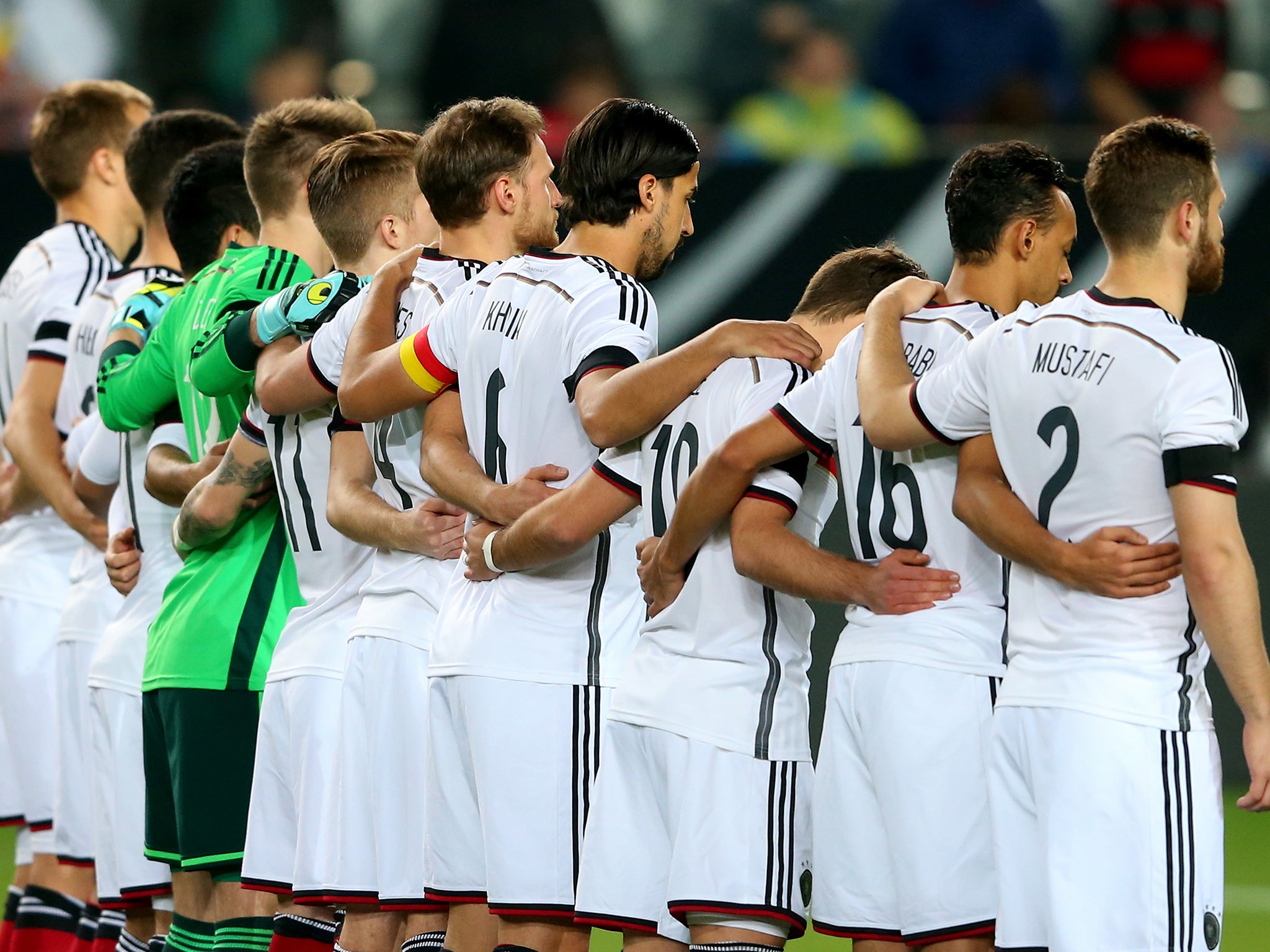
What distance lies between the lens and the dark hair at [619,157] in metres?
4.13

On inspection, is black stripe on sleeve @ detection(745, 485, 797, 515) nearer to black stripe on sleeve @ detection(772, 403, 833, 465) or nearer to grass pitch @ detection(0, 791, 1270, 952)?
black stripe on sleeve @ detection(772, 403, 833, 465)

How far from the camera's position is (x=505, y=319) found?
13.7 ft

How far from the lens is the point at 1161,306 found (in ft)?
12.2

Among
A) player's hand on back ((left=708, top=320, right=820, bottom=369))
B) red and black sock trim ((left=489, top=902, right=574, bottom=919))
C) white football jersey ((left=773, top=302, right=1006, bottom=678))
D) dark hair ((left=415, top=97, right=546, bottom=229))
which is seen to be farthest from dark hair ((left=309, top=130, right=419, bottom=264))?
red and black sock trim ((left=489, top=902, right=574, bottom=919))

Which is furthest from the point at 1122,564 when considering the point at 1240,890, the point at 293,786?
the point at 1240,890

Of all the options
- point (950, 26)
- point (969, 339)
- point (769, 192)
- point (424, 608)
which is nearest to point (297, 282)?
point (424, 608)

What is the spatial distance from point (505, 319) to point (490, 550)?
536mm

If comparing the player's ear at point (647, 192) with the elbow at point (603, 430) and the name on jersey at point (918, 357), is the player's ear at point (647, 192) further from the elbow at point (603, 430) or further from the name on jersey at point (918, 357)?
the name on jersey at point (918, 357)

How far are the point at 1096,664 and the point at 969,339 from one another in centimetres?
78

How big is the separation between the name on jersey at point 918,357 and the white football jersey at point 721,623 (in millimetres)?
235

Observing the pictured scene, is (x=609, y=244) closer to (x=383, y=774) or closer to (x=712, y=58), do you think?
(x=383, y=774)

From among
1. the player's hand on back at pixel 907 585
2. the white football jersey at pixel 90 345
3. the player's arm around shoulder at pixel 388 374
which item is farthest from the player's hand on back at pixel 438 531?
the white football jersey at pixel 90 345

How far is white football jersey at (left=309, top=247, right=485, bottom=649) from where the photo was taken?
14.8ft

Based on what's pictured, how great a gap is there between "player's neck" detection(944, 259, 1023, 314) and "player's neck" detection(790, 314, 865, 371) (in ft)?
0.96
